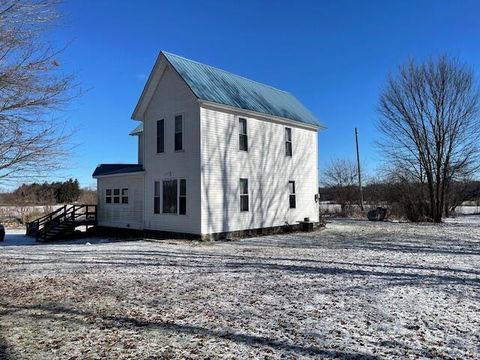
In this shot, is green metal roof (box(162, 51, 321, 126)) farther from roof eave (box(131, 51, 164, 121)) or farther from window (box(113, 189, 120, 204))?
window (box(113, 189, 120, 204))

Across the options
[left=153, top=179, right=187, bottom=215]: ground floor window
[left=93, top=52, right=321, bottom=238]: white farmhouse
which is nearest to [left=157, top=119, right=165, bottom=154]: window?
[left=93, top=52, right=321, bottom=238]: white farmhouse

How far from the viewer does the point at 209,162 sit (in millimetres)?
15508

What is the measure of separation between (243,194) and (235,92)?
4891 millimetres

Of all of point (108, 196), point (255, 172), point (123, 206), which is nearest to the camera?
point (255, 172)

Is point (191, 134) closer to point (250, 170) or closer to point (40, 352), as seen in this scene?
point (250, 170)

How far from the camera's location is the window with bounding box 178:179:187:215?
1578cm

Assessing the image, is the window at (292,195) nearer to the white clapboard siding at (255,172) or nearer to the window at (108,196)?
the white clapboard siding at (255,172)

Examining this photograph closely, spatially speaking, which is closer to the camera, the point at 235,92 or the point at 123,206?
the point at 235,92

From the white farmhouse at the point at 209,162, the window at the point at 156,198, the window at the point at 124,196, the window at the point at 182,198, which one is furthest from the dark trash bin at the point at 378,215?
the window at the point at 124,196

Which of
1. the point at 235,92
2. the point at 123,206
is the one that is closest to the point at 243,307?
the point at 235,92

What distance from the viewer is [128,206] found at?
62.3 feet

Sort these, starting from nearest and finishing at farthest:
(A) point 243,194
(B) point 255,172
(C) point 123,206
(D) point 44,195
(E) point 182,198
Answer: (E) point 182,198 < (A) point 243,194 < (B) point 255,172 < (C) point 123,206 < (D) point 44,195

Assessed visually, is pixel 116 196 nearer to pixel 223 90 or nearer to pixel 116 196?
pixel 116 196

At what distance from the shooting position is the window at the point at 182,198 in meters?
15.8
